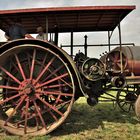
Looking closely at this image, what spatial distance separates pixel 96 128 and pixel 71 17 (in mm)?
3195

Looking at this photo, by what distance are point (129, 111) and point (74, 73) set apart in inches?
153

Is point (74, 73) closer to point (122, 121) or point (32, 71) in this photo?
point (32, 71)

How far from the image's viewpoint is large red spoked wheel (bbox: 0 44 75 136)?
584 cm

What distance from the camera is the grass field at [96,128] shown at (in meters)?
5.83

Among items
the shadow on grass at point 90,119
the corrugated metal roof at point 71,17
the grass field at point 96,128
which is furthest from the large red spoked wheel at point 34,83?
the corrugated metal roof at point 71,17

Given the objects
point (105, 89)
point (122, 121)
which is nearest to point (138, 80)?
point (105, 89)

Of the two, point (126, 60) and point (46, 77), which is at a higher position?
point (126, 60)

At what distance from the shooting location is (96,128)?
21.8 ft

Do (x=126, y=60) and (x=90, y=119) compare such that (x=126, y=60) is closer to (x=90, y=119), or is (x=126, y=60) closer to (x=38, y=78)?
(x=90, y=119)

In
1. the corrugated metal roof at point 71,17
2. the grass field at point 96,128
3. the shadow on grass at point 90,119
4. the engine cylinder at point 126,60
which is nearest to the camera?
the grass field at point 96,128

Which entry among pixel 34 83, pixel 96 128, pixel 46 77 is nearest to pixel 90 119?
pixel 96 128

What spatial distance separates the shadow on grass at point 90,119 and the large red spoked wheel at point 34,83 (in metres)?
0.50

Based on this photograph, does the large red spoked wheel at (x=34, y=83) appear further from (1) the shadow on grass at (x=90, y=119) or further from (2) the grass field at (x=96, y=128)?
(1) the shadow on grass at (x=90, y=119)

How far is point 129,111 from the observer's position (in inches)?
353
